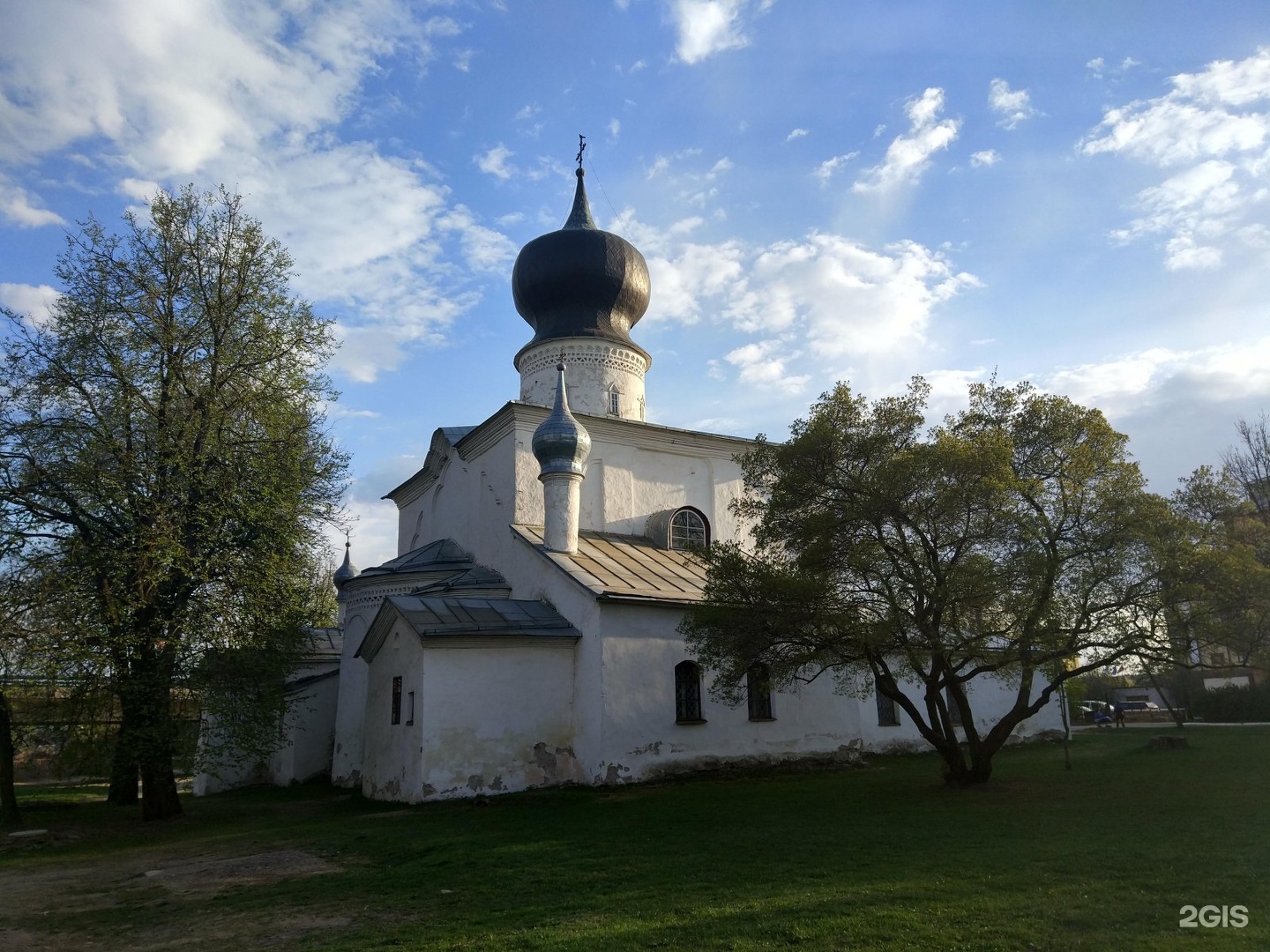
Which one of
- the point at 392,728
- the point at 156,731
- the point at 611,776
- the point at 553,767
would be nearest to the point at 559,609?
the point at 553,767

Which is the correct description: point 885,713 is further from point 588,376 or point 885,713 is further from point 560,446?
point 588,376

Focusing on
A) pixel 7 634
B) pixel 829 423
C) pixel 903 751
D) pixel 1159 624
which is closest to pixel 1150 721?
pixel 903 751

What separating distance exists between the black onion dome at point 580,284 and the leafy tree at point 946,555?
11141 mm

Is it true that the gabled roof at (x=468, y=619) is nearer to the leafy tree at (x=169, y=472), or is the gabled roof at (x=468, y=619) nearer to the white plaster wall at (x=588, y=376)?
the leafy tree at (x=169, y=472)

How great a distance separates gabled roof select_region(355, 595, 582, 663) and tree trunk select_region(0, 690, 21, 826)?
548cm

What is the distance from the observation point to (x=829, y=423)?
1156cm

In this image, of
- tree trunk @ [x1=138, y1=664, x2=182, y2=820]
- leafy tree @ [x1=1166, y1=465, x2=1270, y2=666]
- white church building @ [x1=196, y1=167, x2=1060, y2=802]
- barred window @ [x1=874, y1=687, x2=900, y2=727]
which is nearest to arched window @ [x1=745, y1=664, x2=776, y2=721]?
white church building @ [x1=196, y1=167, x2=1060, y2=802]

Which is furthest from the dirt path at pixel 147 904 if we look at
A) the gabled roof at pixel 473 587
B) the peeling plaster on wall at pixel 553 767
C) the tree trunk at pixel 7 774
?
the gabled roof at pixel 473 587

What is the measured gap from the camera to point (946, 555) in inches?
441

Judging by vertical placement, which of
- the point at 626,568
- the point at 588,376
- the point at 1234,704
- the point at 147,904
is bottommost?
the point at 147,904

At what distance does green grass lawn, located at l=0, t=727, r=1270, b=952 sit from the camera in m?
5.67

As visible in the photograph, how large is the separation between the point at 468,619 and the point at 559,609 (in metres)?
1.86

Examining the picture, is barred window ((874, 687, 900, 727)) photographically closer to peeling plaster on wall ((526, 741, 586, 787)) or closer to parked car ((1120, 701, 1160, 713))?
peeling plaster on wall ((526, 741, 586, 787))

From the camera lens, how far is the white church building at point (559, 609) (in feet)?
46.2
